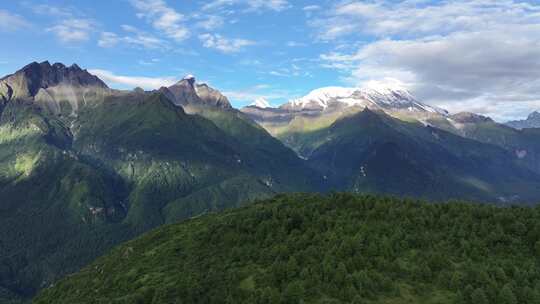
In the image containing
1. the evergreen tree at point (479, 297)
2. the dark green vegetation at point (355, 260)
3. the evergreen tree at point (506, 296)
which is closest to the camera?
the evergreen tree at point (506, 296)

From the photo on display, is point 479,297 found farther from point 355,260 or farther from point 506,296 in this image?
point 355,260

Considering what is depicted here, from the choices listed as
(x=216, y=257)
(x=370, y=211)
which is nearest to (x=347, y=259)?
(x=370, y=211)

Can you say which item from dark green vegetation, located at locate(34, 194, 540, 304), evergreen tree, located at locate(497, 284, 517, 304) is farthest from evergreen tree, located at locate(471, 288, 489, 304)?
evergreen tree, located at locate(497, 284, 517, 304)

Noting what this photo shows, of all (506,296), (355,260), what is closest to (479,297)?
(506,296)

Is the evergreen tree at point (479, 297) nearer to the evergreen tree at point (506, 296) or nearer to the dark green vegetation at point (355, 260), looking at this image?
the dark green vegetation at point (355, 260)

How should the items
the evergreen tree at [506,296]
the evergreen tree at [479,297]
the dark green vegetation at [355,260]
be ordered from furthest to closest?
the dark green vegetation at [355,260], the evergreen tree at [479,297], the evergreen tree at [506,296]

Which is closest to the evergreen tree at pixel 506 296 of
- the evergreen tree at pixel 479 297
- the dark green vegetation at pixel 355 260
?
the dark green vegetation at pixel 355 260

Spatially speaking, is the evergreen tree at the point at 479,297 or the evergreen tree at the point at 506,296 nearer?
the evergreen tree at the point at 506,296

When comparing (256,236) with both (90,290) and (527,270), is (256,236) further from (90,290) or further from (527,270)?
(527,270)
